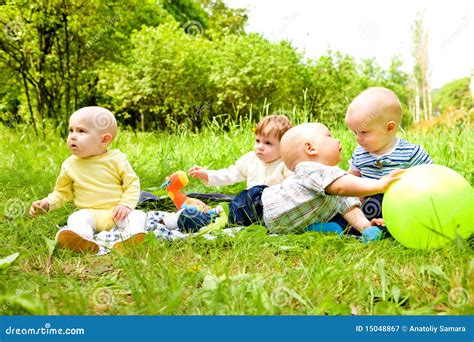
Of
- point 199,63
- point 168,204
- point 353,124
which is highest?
point 199,63

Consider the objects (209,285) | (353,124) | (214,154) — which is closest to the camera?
(209,285)

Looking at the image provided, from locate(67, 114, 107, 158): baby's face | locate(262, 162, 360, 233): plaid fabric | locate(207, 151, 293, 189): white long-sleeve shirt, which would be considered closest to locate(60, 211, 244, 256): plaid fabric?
locate(262, 162, 360, 233): plaid fabric

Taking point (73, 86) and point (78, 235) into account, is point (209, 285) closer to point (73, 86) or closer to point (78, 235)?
point (78, 235)

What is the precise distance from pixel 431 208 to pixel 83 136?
2.04 metres

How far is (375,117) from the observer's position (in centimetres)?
333

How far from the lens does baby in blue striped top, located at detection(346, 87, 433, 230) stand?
10.9ft

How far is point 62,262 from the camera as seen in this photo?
8.66 ft

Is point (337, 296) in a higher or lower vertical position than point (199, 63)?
lower

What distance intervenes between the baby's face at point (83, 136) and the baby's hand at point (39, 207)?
36 cm

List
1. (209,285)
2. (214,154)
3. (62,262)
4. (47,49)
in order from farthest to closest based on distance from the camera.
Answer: (47,49)
(214,154)
(62,262)
(209,285)

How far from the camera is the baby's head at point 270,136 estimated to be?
3.90m

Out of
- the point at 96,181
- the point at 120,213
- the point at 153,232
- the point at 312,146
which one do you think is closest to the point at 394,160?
the point at 312,146

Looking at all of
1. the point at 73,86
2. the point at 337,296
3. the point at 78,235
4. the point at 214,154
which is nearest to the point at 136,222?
the point at 78,235

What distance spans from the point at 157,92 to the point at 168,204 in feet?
17.5
